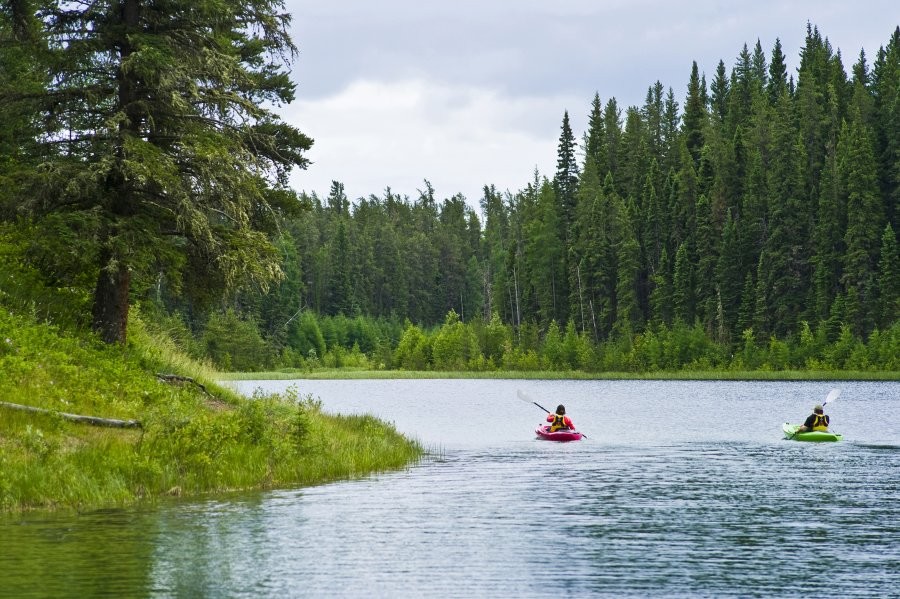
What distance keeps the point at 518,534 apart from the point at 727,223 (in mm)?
97554

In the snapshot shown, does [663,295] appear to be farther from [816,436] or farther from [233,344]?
[816,436]

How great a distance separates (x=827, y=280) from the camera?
9894cm

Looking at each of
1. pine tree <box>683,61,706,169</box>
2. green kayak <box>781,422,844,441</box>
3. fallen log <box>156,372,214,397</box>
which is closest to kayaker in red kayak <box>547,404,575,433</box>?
green kayak <box>781,422,844,441</box>

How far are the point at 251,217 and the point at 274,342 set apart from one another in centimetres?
11779

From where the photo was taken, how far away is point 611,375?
10069cm

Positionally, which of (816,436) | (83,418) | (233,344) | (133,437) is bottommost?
(816,436)

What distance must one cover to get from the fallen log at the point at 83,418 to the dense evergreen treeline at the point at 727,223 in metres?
77.3

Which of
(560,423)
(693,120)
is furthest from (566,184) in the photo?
(560,423)

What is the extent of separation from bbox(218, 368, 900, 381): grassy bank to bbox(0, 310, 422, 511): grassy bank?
4392 centimetres

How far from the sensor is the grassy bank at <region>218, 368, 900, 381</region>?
82.9 m

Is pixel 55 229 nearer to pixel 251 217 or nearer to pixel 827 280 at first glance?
pixel 251 217

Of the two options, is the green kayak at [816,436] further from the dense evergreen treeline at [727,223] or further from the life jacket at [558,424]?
the dense evergreen treeline at [727,223]

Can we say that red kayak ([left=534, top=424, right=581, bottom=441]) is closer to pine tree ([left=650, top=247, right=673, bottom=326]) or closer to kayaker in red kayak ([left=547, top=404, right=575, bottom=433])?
kayaker in red kayak ([left=547, top=404, right=575, bottom=433])

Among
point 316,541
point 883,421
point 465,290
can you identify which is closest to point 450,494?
point 316,541
